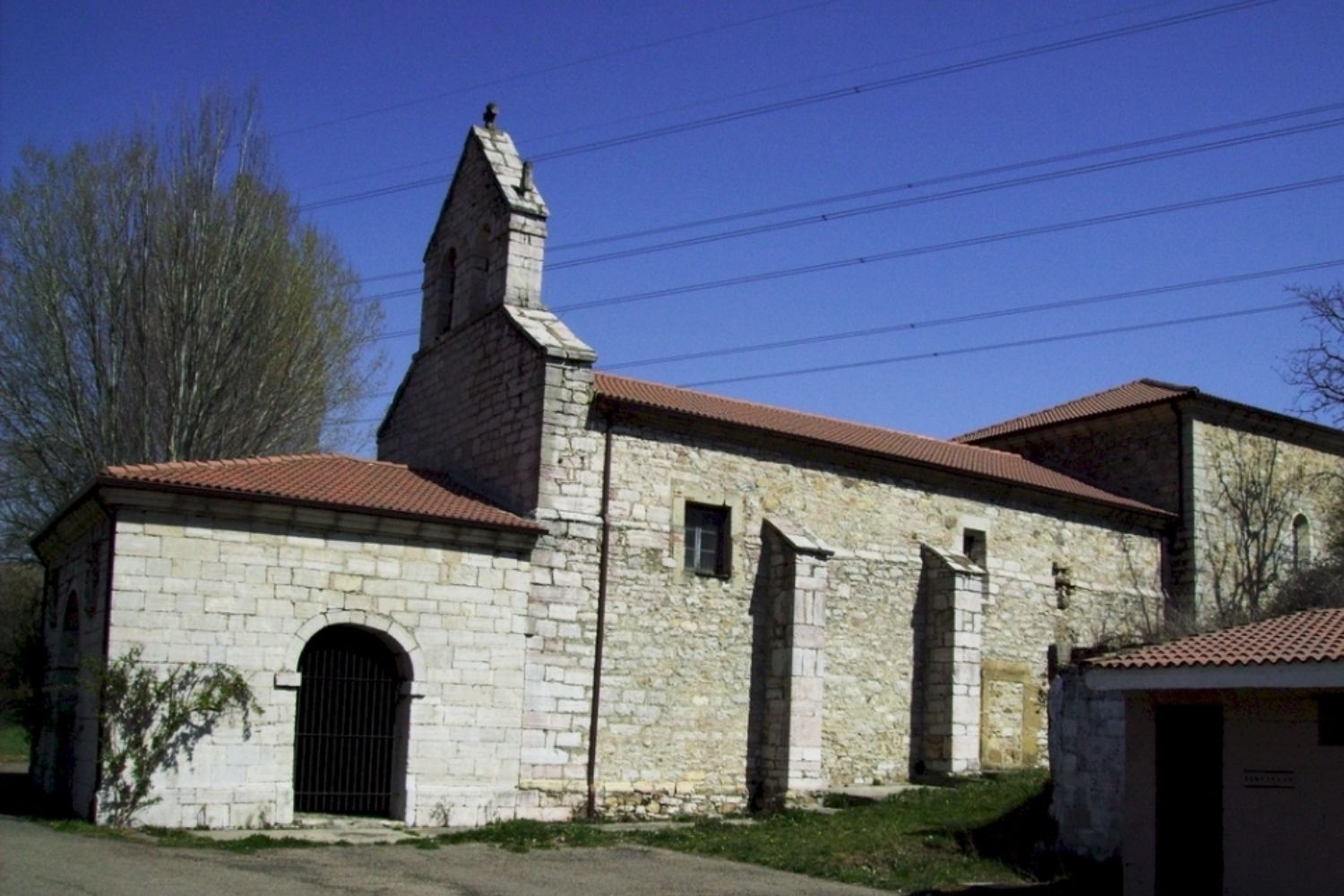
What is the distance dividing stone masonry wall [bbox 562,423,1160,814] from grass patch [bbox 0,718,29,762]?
14.9 meters

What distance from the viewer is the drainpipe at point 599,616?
18719 mm

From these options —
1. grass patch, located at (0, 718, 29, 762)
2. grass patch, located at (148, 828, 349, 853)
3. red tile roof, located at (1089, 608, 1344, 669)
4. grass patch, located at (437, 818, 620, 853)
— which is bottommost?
grass patch, located at (0, 718, 29, 762)

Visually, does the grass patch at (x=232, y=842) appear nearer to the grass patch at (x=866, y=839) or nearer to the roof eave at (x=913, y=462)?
the grass patch at (x=866, y=839)

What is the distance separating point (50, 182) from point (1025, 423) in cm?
2167

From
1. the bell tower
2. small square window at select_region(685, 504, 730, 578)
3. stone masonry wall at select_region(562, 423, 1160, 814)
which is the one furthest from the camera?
the bell tower

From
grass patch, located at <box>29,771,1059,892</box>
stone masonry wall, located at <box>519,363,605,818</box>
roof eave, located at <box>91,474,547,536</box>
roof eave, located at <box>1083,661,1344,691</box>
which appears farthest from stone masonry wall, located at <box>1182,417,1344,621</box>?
Answer: roof eave, located at <box>91,474,547,536</box>

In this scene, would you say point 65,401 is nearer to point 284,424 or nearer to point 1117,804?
point 284,424

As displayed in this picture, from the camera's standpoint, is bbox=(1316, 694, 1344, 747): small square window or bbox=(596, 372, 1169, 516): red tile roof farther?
bbox=(596, 372, 1169, 516): red tile roof

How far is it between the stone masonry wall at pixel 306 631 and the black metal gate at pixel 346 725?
0.43 metres

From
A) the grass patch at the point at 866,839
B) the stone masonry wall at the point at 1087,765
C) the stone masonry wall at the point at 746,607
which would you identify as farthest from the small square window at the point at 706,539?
the stone masonry wall at the point at 1087,765

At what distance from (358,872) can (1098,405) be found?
70.7ft

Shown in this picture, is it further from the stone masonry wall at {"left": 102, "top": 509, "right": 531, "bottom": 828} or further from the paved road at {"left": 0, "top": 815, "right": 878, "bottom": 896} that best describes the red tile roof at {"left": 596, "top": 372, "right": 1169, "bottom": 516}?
the paved road at {"left": 0, "top": 815, "right": 878, "bottom": 896}

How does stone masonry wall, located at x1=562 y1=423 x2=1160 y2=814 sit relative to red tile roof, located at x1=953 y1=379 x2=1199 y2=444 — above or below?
below

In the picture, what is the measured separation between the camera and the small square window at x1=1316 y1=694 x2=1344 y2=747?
11383 mm
